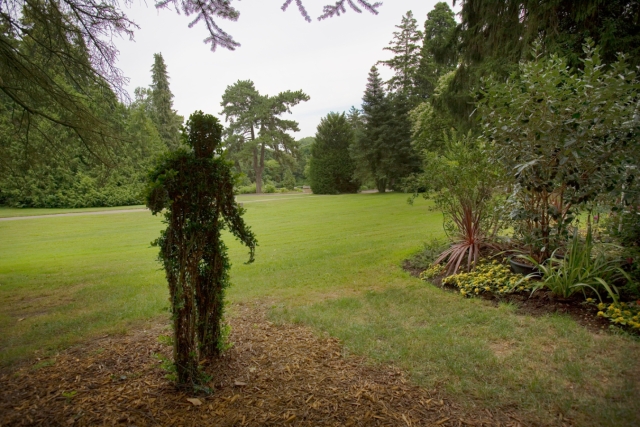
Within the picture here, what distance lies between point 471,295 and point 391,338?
57.1 inches

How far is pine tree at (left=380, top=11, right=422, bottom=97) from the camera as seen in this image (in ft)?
78.8

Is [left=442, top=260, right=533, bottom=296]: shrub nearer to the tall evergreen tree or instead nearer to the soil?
the soil

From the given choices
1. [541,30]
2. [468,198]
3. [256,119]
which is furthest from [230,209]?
[256,119]

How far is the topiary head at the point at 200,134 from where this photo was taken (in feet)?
7.20

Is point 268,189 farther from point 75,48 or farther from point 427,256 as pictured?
point 75,48

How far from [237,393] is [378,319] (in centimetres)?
165

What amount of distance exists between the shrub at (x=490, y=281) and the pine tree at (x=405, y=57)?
23.0 meters

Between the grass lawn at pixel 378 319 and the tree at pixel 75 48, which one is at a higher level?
the tree at pixel 75 48

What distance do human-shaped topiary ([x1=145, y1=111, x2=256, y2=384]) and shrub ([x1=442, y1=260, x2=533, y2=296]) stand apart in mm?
2865

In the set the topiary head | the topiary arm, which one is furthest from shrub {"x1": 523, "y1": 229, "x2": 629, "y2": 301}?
the topiary head

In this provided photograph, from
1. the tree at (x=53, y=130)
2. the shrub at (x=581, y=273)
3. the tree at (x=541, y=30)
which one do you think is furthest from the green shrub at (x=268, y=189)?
the shrub at (x=581, y=273)

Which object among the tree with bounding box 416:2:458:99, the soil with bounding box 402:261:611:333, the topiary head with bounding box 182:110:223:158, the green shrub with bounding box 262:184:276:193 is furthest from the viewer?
the green shrub with bounding box 262:184:276:193

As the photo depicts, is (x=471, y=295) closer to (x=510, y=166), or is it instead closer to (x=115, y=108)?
(x=510, y=166)

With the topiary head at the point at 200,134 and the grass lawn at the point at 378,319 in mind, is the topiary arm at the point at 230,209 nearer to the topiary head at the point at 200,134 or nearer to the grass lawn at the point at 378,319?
the topiary head at the point at 200,134
